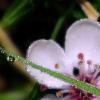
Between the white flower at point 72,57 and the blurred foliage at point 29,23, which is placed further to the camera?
the blurred foliage at point 29,23

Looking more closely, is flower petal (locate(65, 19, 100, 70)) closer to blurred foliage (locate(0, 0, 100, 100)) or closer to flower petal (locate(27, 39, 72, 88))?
flower petal (locate(27, 39, 72, 88))

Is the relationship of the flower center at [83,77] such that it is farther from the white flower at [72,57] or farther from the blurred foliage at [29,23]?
the blurred foliage at [29,23]

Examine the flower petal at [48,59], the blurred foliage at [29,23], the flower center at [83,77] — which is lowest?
the flower center at [83,77]

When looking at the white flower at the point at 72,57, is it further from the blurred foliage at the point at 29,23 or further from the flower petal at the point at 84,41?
the blurred foliage at the point at 29,23

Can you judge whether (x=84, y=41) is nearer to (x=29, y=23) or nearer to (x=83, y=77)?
(x=83, y=77)

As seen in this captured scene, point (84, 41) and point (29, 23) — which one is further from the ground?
point (29, 23)

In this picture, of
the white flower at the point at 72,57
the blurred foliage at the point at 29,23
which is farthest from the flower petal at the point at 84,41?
the blurred foliage at the point at 29,23

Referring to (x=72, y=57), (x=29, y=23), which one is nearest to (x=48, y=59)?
(x=72, y=57)

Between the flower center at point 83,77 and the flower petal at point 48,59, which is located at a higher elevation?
the flower petal at point 48,59
